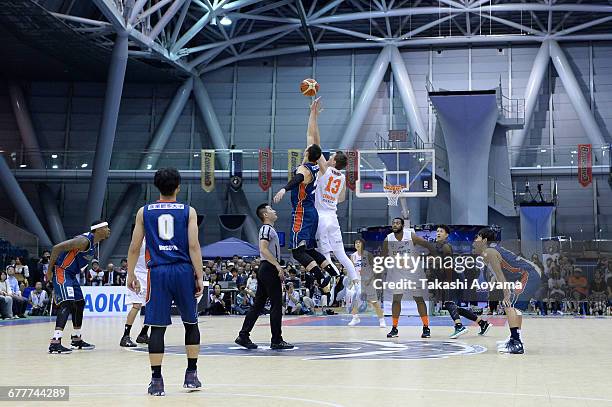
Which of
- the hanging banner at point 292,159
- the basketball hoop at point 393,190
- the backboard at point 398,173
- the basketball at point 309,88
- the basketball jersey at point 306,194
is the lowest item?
the basketball jersey at point 306,194

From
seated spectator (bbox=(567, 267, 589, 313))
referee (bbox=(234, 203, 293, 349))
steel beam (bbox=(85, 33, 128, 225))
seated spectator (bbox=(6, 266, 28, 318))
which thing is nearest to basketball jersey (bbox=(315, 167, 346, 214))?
referee (bbox=(234, 203, 293, 349))

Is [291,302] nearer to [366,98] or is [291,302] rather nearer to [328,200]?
[328,200]

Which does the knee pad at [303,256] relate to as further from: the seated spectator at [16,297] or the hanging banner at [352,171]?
the hanging banner at [352,171]

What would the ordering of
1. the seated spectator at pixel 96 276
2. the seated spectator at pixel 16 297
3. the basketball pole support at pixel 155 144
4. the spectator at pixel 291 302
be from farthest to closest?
the basketball pole support at pixel 155 144
the spectator at pixel 291 302
the seated spectator at pixel 96 276
the seated spectator at pixel 16 297

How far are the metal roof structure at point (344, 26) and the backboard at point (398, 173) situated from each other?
11.6 metres

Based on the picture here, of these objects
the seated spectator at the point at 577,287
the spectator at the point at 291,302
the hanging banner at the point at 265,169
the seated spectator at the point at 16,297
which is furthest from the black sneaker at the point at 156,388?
the hanging banner at the point at 265,169

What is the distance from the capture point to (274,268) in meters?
12.3

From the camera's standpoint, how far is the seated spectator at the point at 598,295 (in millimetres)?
25938

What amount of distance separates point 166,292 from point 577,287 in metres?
21.3

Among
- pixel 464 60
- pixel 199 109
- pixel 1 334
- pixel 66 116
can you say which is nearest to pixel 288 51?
pixel 199 109

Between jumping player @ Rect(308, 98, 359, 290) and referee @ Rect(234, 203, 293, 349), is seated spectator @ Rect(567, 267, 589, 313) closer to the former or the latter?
jumping player @ Rect(308, 98, 359, 290)

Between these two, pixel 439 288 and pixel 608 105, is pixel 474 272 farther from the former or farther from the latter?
pixel 608 105

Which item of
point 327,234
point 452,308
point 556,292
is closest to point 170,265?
point 327,234

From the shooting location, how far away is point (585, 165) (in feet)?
130
